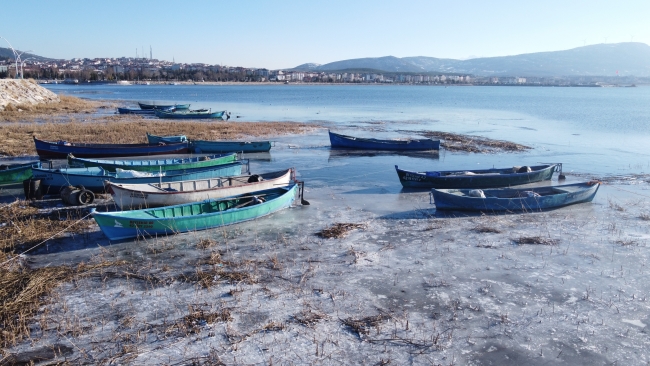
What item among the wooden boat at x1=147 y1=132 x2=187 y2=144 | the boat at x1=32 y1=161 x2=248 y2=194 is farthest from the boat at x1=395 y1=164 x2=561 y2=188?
the wooden boat at x1=147 y1=132 x2=187 y2=144

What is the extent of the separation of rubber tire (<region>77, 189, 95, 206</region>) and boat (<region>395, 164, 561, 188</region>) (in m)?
10.6

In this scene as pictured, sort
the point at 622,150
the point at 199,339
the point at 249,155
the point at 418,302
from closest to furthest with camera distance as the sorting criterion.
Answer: the point at 199,339
the point at 418,302
the point at 249,155
the point at 622,150

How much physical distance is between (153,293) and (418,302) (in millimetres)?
4839

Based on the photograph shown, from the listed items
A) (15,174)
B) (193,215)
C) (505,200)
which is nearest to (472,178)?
(505,200)

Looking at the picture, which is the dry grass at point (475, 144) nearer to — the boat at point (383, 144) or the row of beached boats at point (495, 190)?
the boat at point (383, 144)

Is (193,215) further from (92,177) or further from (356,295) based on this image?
(92,177)

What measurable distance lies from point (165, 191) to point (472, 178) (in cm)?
1068

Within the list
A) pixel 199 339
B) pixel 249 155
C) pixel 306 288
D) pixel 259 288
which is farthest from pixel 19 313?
pixel 249 155

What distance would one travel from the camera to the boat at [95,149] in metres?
22.1

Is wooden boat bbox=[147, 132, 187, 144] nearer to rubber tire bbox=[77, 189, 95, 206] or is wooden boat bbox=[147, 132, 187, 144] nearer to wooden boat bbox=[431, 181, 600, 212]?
rubber tire bbox=[77, 189, 95, 206]

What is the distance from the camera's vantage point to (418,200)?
1673 cm

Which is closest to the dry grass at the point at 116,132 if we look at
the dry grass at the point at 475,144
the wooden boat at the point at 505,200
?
the dry grass at the point at 475,144

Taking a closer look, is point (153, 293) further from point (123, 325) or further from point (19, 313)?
point (19, 313)

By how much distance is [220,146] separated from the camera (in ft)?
85.4
